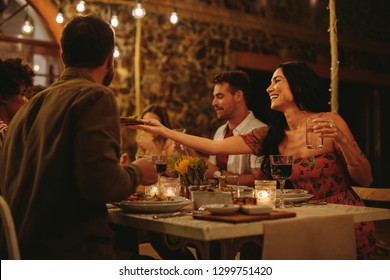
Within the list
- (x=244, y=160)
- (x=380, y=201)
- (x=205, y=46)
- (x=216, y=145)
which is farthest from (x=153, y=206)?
(x=205, y=46)

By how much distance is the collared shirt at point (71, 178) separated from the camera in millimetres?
1783

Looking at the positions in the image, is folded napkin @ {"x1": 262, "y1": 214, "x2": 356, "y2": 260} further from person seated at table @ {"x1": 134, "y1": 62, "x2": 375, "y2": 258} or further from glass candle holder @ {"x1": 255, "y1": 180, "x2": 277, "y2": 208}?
person seated at table @ {"x1": 134, "y1": 62, "x2": 375, "y2": 258}

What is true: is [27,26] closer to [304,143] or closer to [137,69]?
[137,69]

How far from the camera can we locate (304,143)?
3037 mm

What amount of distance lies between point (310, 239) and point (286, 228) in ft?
0.44

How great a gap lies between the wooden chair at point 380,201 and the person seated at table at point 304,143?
16 centimetres

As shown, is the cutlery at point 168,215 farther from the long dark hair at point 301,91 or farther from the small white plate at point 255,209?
the long dark hair at point 301,91

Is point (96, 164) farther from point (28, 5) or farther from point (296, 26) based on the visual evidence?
point (296, 26)

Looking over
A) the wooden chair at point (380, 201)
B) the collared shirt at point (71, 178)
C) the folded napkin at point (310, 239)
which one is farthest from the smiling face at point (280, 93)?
the collared shirt at point (71, 178)

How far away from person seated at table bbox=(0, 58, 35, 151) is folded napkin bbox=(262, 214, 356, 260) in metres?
1.83

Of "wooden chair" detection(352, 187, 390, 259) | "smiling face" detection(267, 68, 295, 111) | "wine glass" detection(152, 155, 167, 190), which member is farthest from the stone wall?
"wine glass" detection(152, 155, 167, 190)

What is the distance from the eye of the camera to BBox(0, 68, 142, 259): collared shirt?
5.85 ft
